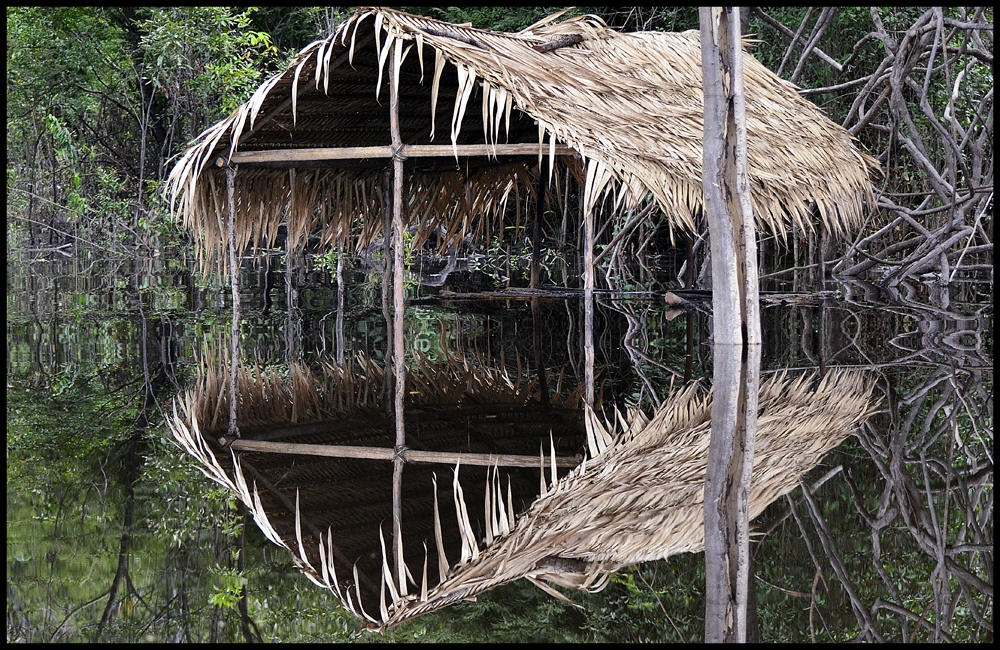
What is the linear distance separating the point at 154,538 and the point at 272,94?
20.1 feet

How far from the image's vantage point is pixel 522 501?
192 inches

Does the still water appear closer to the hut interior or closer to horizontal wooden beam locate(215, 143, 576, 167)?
the hut interior

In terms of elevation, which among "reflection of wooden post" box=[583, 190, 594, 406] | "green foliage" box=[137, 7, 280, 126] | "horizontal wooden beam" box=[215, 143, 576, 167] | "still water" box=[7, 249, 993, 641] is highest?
"green foliage" box=[137, 7, 280, 126]

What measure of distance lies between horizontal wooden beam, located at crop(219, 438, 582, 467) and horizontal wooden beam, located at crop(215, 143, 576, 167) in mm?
3472

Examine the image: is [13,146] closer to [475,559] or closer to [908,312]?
[908,312]

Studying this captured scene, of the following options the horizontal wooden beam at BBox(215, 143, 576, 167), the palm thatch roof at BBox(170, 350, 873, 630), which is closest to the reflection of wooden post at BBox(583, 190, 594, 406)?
the horizontal wooden beam at BBox(215, 143, 576, 167)

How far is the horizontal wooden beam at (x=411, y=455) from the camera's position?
5.62m

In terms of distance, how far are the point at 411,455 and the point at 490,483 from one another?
707mm

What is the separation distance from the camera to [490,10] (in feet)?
65.1

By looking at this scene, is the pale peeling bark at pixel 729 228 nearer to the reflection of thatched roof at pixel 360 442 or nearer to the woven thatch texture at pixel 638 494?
the woven thatch texture at pixel 638 494

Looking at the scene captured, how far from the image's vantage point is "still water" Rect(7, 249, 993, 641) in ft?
11.6

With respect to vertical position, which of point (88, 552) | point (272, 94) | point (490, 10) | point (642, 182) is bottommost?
point (88, 552)

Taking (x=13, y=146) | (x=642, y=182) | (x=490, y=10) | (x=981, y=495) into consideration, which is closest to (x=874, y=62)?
(x=490, y=10)

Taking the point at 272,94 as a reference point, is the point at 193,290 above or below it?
below
